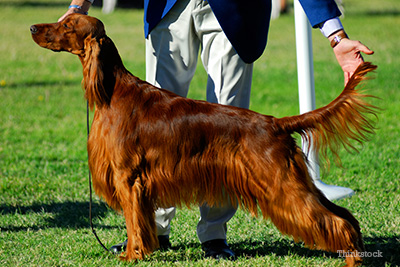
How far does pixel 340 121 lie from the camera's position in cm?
309

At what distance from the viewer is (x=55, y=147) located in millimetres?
6590

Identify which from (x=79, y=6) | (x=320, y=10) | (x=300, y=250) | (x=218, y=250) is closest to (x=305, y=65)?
(x=320, y=10)

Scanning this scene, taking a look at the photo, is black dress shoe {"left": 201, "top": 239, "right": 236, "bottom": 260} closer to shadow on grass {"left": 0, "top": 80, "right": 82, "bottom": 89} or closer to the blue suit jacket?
the blue suit jacket

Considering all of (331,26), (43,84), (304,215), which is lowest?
(304,215)

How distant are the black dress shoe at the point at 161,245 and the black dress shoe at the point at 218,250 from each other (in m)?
0.29

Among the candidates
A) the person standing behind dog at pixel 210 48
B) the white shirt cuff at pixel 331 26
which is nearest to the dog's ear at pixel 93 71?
the person standing behind dog at pixel 210 48

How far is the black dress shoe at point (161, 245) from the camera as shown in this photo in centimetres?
373

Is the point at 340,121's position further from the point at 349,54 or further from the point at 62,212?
the point at 62,212

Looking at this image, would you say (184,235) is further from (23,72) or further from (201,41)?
(23,72)

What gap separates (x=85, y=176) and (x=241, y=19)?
9.14ft

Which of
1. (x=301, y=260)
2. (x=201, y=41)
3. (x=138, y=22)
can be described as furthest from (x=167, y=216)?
(x=138, y=22)

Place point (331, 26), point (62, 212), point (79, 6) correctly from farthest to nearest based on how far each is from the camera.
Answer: point (62, 212) → point (79, 6) → point (331, 26)

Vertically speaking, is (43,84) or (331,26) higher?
(331,26)

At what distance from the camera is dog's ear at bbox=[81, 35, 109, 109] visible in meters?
3.21
